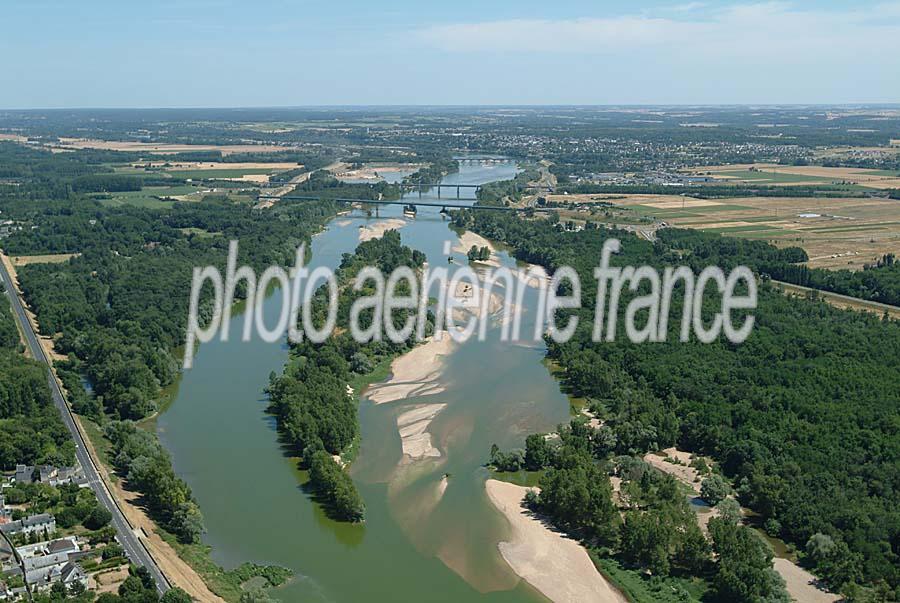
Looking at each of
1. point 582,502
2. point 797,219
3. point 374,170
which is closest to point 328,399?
point 582,502

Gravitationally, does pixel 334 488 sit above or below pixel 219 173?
below

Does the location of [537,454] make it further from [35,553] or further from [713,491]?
[35,553]

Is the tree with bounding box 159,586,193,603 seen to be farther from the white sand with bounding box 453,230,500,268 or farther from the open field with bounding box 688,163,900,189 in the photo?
the open field with bounding box 688,163,900,189

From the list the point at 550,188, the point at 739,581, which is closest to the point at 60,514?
the point at 739,581

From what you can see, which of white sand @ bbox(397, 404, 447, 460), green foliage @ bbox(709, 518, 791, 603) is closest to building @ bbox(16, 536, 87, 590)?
white sand @ bbox(397, 404, 447, 460)

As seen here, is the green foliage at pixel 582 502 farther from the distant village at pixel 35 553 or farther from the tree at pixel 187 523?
the distant village at pixel 35 553

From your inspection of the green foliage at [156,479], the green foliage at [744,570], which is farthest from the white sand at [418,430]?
the green foliage at [744,570]
